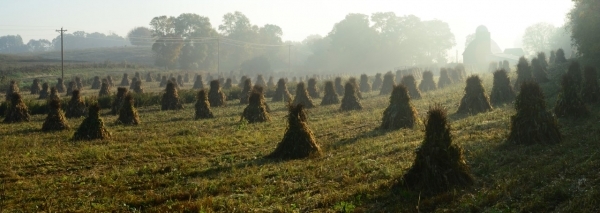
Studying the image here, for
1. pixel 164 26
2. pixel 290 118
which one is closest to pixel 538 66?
pixel 290 118

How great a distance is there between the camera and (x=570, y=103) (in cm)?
1614

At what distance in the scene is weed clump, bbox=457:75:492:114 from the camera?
838 inches

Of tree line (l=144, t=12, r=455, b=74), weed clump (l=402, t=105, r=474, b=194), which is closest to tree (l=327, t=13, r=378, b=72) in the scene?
tree line (l=144, t=12, r=455, b=74)

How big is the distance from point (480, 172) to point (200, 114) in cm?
1787

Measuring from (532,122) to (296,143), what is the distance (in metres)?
6.51

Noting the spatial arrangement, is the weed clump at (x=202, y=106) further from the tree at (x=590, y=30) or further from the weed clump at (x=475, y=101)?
the tree at (x=590, y=30)

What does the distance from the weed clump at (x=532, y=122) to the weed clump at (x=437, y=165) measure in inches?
160

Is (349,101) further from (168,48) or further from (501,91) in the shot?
(168,48)

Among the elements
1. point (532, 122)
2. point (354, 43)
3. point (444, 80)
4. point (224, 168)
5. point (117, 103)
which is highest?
point (354, 43)

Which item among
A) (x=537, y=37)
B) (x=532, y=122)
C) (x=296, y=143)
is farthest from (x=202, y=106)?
(x=537, y=37)

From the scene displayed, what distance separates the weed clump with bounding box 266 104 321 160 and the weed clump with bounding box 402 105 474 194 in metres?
4.72

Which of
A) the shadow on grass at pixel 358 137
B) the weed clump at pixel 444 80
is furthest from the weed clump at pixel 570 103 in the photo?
the weed clump at pixel 444 80

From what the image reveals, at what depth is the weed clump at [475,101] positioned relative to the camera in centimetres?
2128

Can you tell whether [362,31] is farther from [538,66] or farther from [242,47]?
[538,66]
